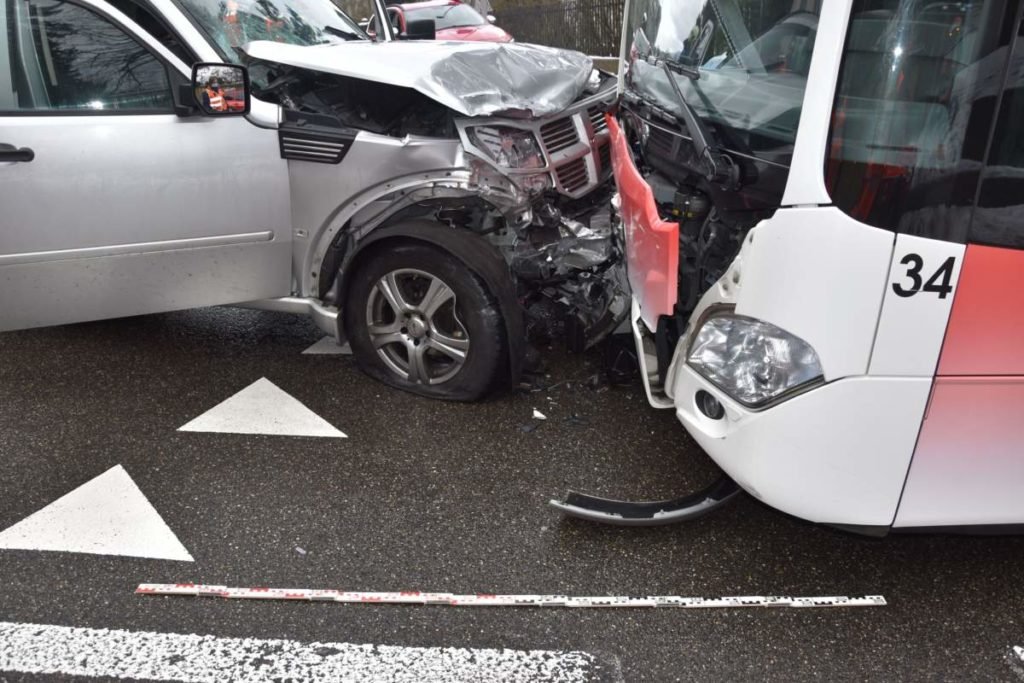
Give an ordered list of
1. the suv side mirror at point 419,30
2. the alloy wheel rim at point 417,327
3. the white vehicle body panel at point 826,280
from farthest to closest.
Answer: the suv side mirror at point 419,30 < the alloy wheel rim at point 417,327 < the white vehicle body panel at point 826,280

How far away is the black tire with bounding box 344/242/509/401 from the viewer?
3289 millimetres

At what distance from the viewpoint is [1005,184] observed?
1.75 m

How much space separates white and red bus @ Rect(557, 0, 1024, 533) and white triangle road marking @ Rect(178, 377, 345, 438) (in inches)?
67.4

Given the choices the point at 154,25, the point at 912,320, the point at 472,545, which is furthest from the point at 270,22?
the point at 912,320

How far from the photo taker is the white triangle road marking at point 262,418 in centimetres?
335

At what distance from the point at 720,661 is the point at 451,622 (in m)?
0.77

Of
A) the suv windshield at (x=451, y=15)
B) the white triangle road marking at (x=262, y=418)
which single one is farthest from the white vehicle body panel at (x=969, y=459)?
the suv windshield at (x=451, y=15)

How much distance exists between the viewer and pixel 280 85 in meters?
3.42

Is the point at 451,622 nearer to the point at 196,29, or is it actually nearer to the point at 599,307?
the point at 599,307

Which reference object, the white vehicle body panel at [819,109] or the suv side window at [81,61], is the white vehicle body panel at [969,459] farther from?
the suv side window at [81,61]

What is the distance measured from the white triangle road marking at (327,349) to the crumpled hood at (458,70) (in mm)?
1431

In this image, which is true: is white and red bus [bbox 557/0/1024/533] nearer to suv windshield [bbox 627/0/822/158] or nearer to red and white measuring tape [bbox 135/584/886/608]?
suv windshield [bbox 627/0/822/158]

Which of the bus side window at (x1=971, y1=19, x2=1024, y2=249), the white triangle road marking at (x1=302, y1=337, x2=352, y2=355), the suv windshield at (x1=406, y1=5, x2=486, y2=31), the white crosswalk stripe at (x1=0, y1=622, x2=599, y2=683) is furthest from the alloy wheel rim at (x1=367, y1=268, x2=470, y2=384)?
the suv windshield at (x1=406, y1=5, x2=486, y2=31)

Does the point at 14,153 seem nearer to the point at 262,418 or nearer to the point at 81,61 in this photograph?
the point at 81,61
